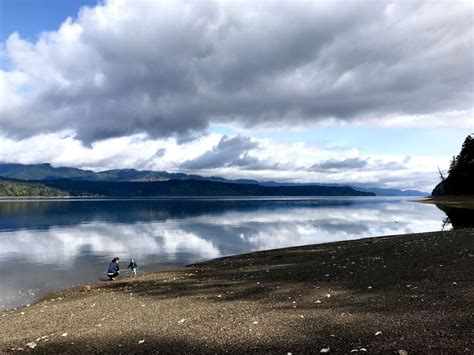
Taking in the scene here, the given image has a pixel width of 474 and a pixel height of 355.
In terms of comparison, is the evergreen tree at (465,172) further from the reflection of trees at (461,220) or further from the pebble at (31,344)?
the pebble at (31,344)

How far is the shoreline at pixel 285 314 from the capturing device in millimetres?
12508

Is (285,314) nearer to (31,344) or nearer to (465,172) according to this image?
(31,344)

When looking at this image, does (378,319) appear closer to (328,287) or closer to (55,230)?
(328,287)

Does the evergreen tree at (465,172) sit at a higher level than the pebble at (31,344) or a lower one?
higher

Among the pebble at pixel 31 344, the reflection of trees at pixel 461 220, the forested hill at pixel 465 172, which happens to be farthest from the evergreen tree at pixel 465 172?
the pebble at pixel 31 344

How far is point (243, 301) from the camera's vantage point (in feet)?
65.5

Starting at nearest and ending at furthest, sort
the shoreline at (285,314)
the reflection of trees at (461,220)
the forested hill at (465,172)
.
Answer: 1. the shoreline at (285,314)
2. the reflection of trees at (461,220)
3. the forested hill at (465,172)

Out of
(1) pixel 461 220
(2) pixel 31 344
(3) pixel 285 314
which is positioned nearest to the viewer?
(2) pixel 31 344

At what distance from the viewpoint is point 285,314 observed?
52.9ft

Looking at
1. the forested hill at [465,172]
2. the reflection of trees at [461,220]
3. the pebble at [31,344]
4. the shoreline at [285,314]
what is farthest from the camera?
the forested hill at [465,172]

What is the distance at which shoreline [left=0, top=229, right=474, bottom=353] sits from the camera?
12.5 m

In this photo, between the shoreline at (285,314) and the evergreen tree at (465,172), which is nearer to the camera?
the shoreline at (285,314)

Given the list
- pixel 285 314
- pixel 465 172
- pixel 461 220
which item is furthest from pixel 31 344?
pixel 465 172

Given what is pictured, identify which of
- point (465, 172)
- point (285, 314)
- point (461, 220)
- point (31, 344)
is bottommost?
point (461, 220)
